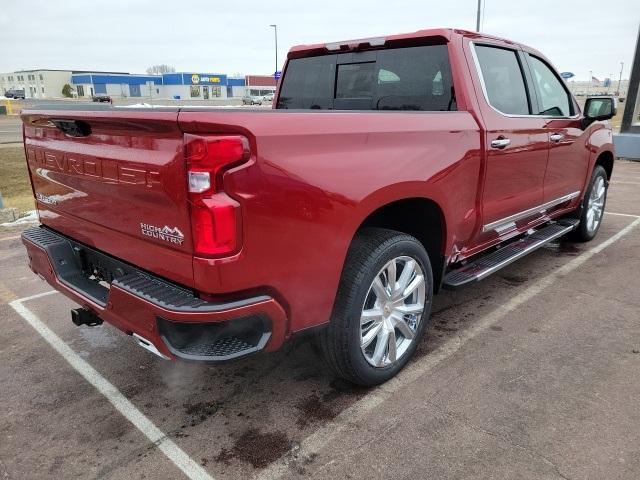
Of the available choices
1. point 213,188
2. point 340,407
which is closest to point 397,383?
point 340,407

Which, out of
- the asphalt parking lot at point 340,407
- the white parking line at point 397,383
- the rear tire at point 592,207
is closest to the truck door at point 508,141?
the white parking line at point 397,383

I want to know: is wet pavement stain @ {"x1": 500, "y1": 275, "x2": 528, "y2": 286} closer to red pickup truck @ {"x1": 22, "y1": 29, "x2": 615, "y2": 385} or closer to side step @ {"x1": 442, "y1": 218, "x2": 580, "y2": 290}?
side step @ {"x1": 442, "y1": 218, "x2": 580, "y2": 290}

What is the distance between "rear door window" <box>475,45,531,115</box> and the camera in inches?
137

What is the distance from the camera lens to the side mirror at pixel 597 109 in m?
4.63

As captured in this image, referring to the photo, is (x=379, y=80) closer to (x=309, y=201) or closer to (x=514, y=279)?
(x=309, y=201)

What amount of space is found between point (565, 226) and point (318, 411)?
345 cm

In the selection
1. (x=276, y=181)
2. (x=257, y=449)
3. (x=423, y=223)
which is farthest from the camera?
(x=423, y=223)

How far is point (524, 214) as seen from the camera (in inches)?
157

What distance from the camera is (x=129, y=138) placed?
2.16m

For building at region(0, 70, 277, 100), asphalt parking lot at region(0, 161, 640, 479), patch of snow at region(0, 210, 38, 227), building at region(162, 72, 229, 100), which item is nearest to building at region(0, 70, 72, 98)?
building at region(0, 70, 277, 100)

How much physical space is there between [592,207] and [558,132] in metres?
1.83

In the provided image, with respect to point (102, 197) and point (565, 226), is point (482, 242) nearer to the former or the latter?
point (565, 226)

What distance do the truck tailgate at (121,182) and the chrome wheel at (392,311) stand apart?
3.49 ft

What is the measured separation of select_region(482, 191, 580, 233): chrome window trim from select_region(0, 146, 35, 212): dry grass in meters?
6.67
